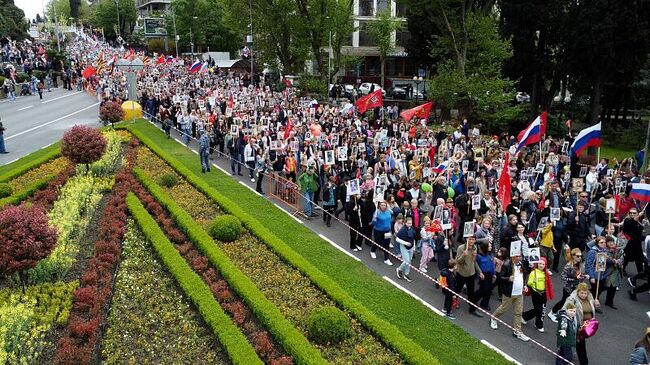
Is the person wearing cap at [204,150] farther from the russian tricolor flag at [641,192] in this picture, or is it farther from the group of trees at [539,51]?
the group of trees at [539,51]

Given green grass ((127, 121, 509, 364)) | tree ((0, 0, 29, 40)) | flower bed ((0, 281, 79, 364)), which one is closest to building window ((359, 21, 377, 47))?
tree ((0, 0, 29, 40))

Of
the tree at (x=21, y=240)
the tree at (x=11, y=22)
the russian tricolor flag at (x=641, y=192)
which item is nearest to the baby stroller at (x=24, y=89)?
the tree at (x=11, y=22)

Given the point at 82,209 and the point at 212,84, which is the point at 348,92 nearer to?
the point at 212,84

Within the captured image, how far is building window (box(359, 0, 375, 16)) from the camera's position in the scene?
2650 inches

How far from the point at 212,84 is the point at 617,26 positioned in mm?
26992

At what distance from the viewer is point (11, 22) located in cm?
6456

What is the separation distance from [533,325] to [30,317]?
9520 millimetres

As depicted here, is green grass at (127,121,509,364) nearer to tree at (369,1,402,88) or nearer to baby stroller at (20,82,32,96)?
baby stroller at (20,82,32,96)

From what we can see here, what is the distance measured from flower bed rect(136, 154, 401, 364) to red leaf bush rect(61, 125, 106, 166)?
365cm

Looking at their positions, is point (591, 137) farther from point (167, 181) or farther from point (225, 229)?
point (167, 181)

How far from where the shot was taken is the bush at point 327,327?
10141 millimetres

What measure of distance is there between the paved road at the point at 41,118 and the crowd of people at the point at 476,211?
7.71 metres

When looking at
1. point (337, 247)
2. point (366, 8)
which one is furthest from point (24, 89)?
point (337, 247)

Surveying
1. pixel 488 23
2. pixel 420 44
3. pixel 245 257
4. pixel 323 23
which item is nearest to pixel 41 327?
pixel 245 257
